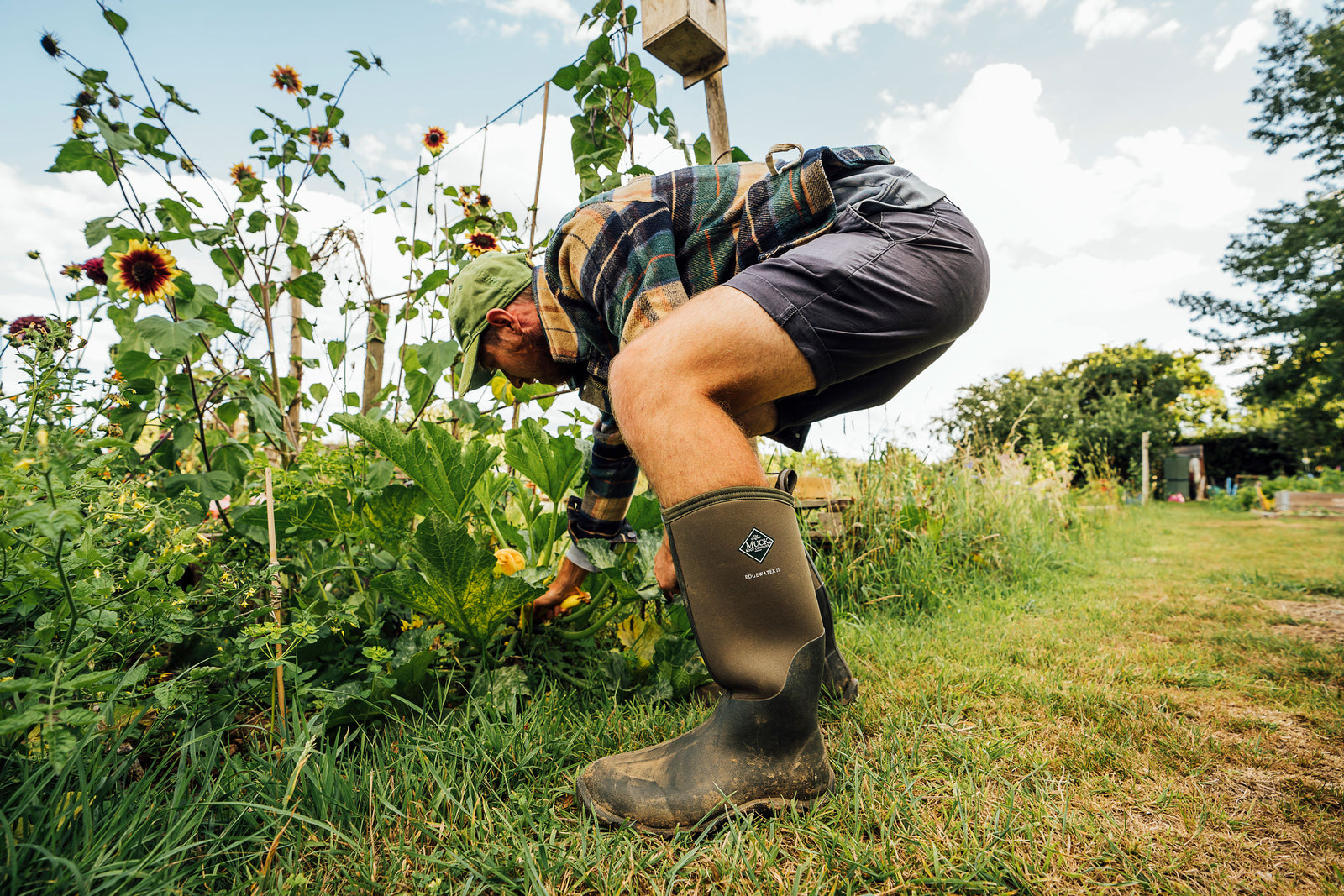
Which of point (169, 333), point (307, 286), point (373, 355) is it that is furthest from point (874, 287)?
point (373, 355)

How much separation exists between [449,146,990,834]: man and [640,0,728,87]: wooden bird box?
3.41 feet

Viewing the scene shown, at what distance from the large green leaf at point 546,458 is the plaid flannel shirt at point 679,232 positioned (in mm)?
418

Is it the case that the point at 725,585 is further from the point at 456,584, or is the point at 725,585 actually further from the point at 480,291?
the point at 480,291

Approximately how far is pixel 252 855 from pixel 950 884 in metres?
0.93

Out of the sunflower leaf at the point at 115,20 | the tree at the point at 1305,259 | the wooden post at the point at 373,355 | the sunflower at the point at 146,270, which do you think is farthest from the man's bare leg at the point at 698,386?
the tree at the point at 1305,259

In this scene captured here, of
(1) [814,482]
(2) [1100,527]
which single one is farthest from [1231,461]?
(1) [814,482]

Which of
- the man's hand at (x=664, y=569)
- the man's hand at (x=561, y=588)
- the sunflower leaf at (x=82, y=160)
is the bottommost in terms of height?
the man's hand at (x=561, y=588)

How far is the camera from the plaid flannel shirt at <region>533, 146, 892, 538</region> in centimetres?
121

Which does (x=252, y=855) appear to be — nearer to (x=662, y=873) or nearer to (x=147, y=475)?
(x=662, y=873)

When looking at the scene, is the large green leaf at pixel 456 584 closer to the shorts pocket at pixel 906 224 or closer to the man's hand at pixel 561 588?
the man's hand at pixel 561 588

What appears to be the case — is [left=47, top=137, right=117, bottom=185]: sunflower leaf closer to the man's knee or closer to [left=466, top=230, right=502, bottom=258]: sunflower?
[left=466, top=230, right=502, bottom=258]: sunflower

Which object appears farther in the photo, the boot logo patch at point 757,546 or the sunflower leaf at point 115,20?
the sunflower leaf at point 115,20

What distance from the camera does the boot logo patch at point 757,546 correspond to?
100 cm

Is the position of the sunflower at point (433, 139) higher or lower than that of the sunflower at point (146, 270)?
higher
